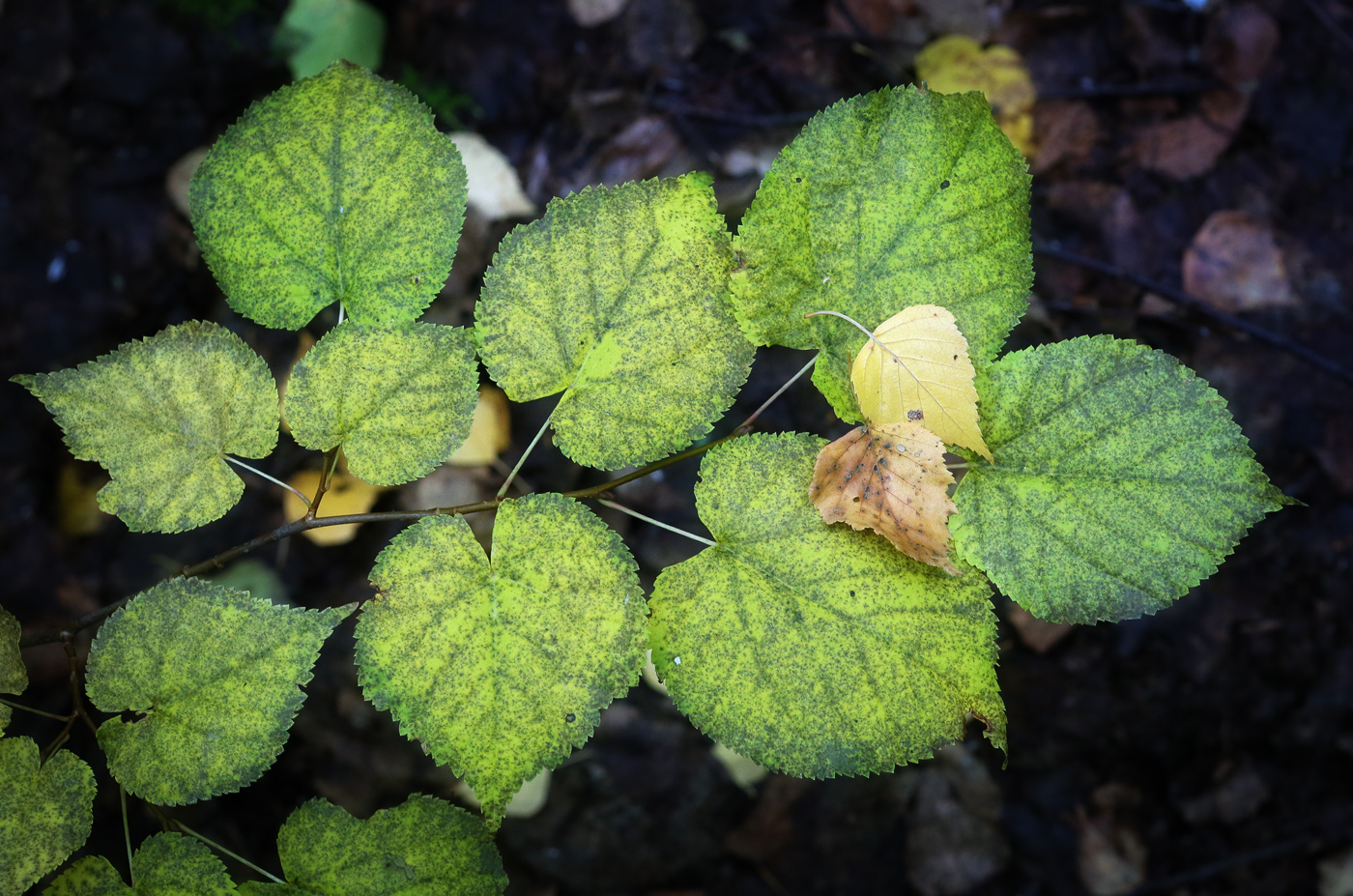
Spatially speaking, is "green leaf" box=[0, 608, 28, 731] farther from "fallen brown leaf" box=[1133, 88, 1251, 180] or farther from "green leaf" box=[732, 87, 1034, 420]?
"fallen brown leaf" box=[1133, 88, 1251, 180]

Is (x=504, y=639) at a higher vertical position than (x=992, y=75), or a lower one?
lower

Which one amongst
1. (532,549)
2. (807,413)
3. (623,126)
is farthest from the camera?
(623,126)

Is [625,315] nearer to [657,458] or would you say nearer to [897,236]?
[657,458]

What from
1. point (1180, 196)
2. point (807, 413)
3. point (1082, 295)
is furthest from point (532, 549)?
point (1180, 196)

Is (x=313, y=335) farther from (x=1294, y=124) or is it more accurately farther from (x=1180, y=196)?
(x=1294, y=124)

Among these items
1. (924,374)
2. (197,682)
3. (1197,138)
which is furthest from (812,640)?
(1197,138)
